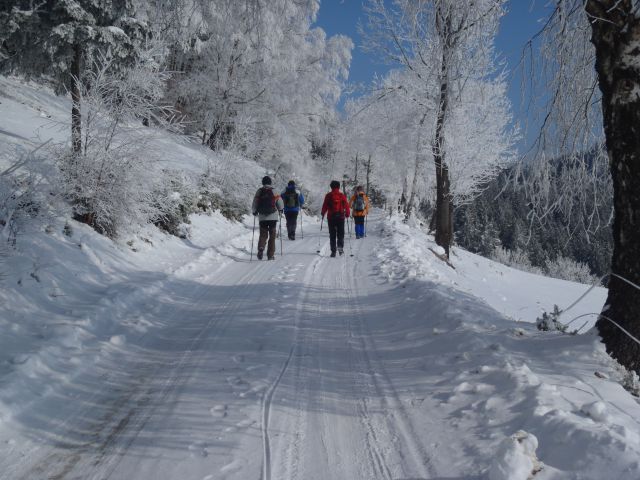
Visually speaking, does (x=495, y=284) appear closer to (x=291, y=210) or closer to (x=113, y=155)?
(x=291, y=210)

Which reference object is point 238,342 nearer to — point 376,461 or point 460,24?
point 376,461

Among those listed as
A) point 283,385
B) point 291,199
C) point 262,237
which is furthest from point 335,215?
point 283,385

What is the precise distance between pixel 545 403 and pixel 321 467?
5.56 ft

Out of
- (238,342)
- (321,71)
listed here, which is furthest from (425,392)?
(321,71)

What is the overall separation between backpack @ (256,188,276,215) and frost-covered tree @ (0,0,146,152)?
396 cm

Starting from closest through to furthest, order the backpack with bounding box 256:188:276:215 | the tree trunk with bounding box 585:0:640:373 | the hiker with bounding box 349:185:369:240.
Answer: the tree trunk with bounding box 585:0:640:373
the backpack with bounding box 256:188:276:215
the hiker with bounding box 349:185:369:240

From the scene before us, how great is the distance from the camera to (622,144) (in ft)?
12.3

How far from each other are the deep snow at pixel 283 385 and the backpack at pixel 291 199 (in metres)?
6.49

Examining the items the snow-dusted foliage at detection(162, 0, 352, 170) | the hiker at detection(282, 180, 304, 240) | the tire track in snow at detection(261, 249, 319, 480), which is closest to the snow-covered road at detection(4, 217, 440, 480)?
the tire track in snow at detection(261, 249, 319, 480)

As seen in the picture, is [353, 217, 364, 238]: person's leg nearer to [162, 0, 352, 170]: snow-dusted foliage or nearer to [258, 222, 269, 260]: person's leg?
[258, 222, 269, 260]: person's leg

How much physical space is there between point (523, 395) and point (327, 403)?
1.55 m

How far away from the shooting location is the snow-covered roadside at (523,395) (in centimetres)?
249

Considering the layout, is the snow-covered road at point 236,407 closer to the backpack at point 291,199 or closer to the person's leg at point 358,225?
the backpack at point 291,199

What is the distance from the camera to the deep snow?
2785mm
